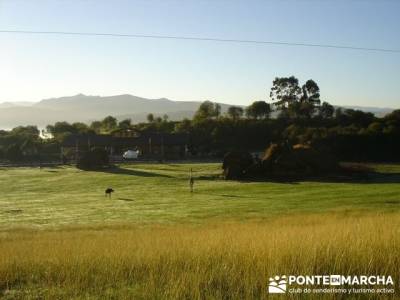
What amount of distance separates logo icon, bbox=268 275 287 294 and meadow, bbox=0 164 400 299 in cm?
11

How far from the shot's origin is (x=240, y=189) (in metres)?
50.1

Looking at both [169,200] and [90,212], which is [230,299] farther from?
[169,200]

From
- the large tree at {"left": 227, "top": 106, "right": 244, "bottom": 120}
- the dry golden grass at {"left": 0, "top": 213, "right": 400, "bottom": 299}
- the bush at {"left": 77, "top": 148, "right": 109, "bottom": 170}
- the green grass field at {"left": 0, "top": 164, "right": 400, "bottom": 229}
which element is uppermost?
the large tree at {"left": 227, "top": 106, "right": 244, "bottom": 120}

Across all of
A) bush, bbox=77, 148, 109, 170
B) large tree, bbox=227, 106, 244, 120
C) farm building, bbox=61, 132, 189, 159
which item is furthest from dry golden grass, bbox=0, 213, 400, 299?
large tree, bbox=227, 106, 244, 120

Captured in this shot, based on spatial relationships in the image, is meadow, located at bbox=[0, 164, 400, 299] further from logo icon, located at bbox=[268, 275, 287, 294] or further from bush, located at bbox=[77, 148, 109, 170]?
bush, located at bbox=[77, 148, 109, 170]

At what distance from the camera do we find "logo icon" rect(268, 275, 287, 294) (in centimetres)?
840

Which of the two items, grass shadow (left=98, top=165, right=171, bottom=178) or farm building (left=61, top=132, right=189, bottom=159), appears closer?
grass shadow (left=98, top=165, right=171, bottom=178)

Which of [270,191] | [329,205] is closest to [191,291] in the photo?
[329,205]

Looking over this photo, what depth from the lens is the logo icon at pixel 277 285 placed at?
8398mm

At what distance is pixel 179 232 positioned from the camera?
846 inches

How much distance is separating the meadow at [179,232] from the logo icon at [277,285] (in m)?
0.11

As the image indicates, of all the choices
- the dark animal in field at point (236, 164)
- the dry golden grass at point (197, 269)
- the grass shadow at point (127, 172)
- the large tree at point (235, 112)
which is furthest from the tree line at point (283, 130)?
the dry golden grass at point (197, 269)

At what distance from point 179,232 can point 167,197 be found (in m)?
24.0

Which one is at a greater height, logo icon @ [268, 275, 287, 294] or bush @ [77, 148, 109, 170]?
logo icon @ [268, 275, 287, 294]
